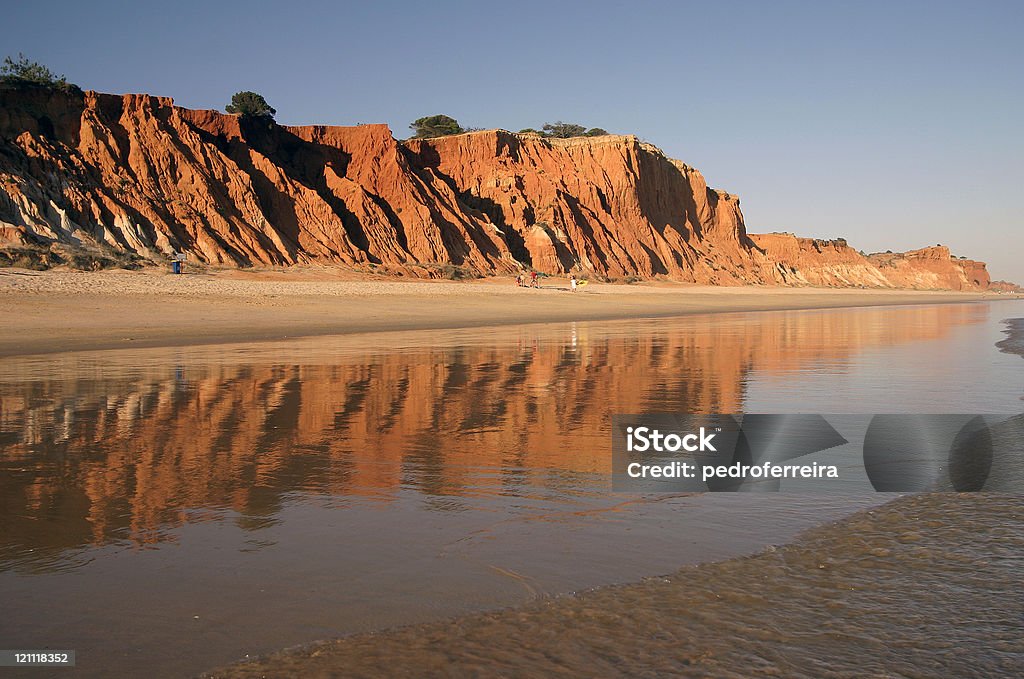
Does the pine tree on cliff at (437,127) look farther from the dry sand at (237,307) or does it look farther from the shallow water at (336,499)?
the shallow water at (336,499)

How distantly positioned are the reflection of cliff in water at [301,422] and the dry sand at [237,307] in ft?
14.1

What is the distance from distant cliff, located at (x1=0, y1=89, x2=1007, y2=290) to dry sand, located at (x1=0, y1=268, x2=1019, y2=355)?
589 centimetres

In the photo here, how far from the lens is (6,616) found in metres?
3.40

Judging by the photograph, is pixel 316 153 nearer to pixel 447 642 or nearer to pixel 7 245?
pixel 7 245

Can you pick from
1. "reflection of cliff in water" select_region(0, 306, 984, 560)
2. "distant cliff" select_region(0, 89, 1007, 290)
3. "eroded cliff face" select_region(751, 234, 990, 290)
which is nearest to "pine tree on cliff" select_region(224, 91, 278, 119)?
"distant cliff" select_region(0, 89, 1007, 290)

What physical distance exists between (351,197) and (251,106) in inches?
427

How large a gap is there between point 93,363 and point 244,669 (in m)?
13.6

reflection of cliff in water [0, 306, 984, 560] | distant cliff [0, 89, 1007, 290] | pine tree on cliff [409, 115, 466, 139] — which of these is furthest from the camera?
pine tree on cliff [409, 115, 466, 139]

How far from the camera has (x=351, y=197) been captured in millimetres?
58500

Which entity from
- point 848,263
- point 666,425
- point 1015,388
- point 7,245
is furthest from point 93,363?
point 848,263

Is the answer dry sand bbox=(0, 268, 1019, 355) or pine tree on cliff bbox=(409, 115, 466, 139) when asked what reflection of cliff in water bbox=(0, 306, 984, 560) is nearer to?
dry sand bbox=(0, 268, 1019, 355)

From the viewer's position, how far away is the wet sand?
289 cm

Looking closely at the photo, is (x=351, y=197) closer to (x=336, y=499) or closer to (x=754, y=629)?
(x=336, y=499)

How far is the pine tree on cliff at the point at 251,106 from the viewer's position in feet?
199
